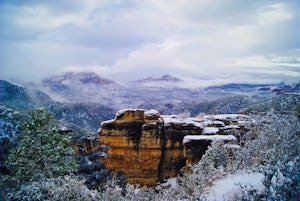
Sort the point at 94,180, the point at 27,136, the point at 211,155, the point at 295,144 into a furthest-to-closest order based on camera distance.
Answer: the point at 94,180, the point at 27,136, the point at 211,155, the point at 295,144

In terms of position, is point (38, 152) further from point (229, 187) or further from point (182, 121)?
point (229, 187)

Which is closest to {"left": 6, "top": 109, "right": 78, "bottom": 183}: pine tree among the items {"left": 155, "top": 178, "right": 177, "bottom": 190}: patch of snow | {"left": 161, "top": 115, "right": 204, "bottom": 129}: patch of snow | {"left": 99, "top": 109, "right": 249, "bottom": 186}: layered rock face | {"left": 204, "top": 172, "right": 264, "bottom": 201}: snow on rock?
{"left": 155, "top": 178, "right": 177, "bottom": 190}: patch of snow

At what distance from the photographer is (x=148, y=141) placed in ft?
112

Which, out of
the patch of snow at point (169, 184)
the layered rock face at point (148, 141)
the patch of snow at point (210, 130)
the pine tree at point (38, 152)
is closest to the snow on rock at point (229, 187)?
the patch of snow at point (169, 184)

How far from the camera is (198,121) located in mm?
34031

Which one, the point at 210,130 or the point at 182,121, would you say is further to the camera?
the point at 182,121

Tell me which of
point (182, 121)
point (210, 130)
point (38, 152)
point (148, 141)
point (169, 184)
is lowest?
point (169, 184)

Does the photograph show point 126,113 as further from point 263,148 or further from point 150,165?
point 263,148

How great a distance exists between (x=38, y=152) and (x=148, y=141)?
540 inches

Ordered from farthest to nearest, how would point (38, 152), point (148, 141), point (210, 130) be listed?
point (148, 141), point (210, 130), point (38, 152)

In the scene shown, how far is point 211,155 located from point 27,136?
15.9 meters

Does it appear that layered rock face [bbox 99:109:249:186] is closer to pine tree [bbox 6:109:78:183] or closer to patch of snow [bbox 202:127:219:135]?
patch of snow [bbox 202:127:219:135]

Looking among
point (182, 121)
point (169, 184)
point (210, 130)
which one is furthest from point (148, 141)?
point (210, 130)

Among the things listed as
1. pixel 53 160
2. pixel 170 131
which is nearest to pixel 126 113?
pixel 170 131
